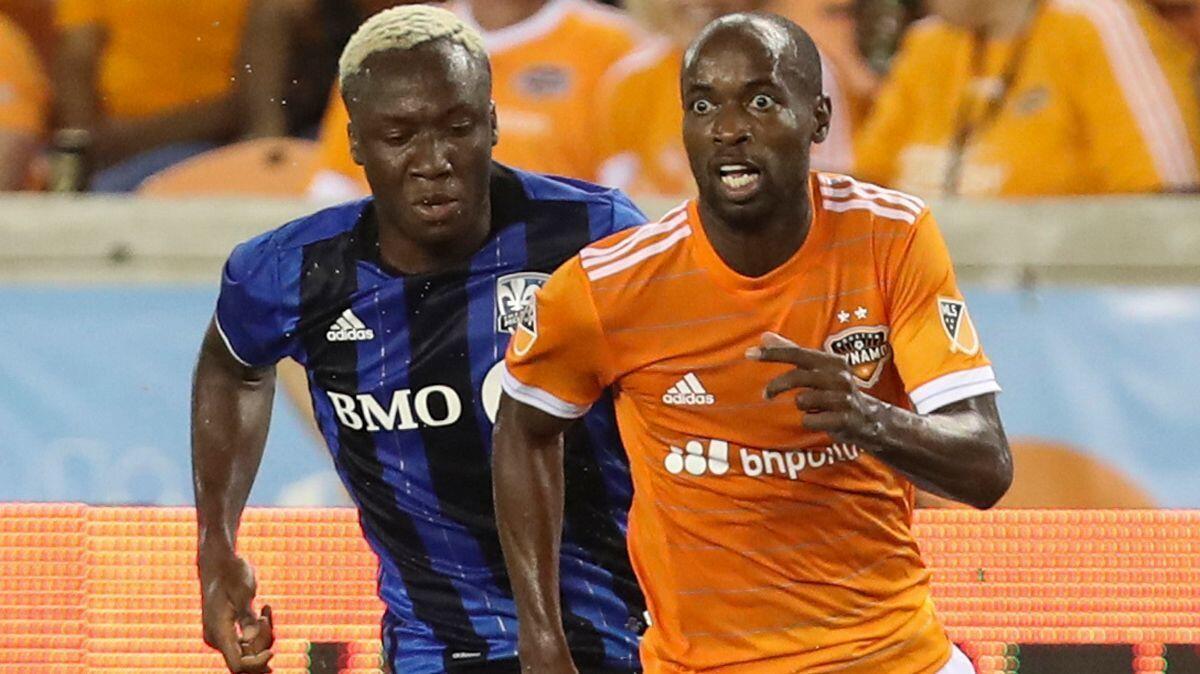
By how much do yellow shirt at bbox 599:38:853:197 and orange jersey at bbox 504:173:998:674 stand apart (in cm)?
199

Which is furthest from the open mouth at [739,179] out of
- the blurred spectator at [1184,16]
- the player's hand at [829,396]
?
the blurred spectator at [1184,16]

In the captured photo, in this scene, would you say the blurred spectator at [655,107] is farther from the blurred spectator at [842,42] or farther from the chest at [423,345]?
the chest at [423,345]

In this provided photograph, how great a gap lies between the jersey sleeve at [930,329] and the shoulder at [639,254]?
0.32 metres

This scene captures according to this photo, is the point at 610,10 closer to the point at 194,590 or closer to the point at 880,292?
the point at 194,590

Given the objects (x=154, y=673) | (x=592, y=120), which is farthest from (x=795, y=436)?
(x=592, y=120)

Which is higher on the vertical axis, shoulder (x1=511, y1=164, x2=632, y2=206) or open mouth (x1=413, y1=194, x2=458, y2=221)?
shoulder (x1=511, y1=164, x2=632, y2=206)

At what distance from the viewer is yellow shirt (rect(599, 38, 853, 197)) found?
487cm

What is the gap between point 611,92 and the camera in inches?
196

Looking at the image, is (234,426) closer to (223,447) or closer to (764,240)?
(223,447)

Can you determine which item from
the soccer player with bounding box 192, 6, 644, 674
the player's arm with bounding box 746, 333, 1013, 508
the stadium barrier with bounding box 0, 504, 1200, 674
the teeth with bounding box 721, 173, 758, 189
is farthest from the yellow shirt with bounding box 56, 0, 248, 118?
the player's arm with bounding box 746, 333, 1013, 508

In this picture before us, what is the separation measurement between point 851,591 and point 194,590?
1.69m

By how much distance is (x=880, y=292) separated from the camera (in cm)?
276

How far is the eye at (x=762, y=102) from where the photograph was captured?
2.71 meters

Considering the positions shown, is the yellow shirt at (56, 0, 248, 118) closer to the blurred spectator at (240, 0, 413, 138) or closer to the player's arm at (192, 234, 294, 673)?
the blurred spectator at (240, 0, 413, 138)
